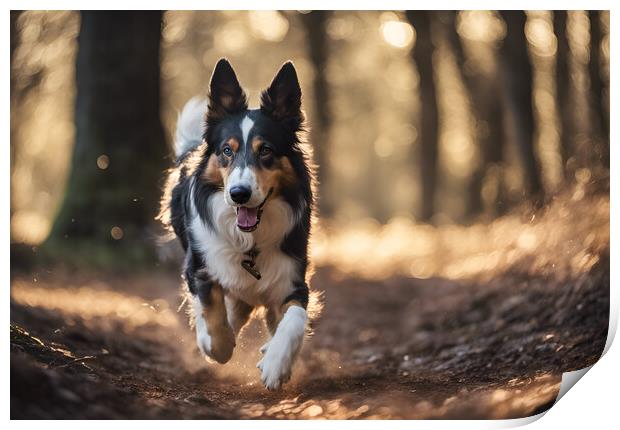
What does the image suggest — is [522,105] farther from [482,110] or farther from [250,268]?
[250,268]

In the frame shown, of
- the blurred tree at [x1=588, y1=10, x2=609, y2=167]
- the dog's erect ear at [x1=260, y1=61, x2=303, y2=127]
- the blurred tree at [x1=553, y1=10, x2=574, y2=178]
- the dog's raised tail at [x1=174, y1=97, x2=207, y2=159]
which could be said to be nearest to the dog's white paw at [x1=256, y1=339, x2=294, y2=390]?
the dog's erect ear at [x1=260, y1=61, x2=303, y2=127]

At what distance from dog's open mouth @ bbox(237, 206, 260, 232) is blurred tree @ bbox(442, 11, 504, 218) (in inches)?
325

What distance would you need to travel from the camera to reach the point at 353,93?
14719mm

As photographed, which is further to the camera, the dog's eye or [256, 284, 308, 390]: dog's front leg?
the dog's eye

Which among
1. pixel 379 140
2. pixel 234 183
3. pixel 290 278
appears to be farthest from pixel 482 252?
pixel 379 140

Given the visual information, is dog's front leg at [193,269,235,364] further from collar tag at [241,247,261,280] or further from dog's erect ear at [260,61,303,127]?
dog's erect ear at [260,61,303,127]

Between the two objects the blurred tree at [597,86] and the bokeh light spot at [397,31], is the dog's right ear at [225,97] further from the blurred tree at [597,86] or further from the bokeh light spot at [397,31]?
the bokeh light spot at [397,31]

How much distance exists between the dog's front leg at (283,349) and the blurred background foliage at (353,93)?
135 cm

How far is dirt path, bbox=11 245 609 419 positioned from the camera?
396 cm

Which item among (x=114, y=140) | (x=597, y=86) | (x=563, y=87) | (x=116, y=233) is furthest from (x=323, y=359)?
(x=563, y=87)

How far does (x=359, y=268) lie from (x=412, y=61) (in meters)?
3.81

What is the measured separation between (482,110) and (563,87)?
4.63 metres
